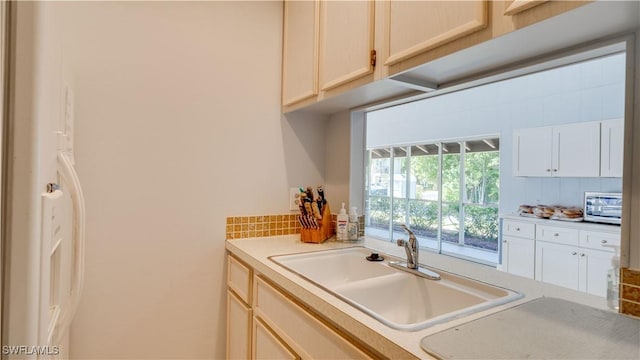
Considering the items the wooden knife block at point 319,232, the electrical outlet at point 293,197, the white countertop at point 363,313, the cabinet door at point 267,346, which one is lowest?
the cabinet door at point 267,346

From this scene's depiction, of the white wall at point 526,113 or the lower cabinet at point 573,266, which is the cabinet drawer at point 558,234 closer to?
the lower cabinet at point 573,266

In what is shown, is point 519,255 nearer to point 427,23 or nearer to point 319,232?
point 319,232

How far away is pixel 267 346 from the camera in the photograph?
4.31ft

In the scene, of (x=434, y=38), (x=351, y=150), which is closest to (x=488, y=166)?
(x=351, y=150)

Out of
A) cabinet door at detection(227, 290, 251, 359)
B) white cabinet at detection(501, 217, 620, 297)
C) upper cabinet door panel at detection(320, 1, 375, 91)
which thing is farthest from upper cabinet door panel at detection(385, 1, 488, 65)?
white cabinet at detection(501, 217, 620, 297)

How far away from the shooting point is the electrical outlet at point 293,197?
2031mm

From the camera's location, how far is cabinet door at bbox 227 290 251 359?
1512 millimetres

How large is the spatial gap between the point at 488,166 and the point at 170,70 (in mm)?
4383

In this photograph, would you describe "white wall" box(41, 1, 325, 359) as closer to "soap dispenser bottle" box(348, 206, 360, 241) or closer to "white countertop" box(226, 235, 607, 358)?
"white countertop" box(226, 235, 607, 358)

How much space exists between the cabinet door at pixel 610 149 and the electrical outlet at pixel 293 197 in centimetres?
320

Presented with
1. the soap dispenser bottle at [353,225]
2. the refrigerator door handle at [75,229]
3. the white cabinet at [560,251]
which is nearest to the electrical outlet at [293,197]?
the soap dispenser bottle at [353,225]

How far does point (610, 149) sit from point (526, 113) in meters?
1.14

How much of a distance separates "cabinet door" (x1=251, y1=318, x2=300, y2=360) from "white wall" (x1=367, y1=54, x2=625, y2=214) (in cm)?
224

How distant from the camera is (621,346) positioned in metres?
0.70
